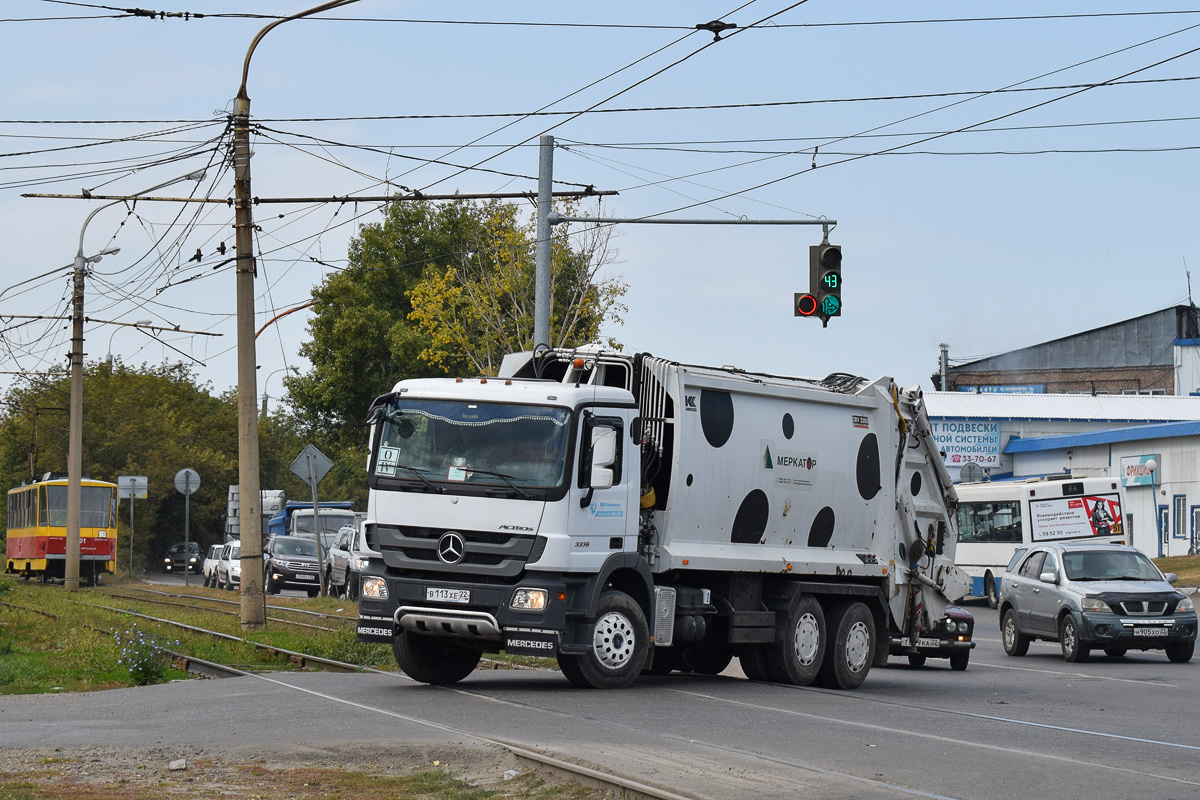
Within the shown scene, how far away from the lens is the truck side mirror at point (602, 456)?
13.5 metres

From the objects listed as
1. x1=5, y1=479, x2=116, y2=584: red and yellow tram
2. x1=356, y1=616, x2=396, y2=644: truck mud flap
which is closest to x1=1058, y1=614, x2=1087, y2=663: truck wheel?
x1=356, y1=616, x2=396, y2=644: truck mud flap

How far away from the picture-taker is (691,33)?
18828 mm

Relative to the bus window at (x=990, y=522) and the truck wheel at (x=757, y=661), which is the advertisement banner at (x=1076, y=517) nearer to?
the bus window at (x=990, y=522)

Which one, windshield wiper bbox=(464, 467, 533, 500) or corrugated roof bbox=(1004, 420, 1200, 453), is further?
corrugated roof bbox=(1004, 420, 1200, 453)

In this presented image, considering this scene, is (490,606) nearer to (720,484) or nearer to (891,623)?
(720,484)

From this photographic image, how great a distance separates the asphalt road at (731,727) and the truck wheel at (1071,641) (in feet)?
14.7

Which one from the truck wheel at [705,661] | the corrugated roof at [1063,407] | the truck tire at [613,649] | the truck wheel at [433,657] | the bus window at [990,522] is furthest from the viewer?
the corrugated roof at [1063,407]

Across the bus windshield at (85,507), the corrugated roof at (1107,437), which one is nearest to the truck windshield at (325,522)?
the bus windshield at (85,507)

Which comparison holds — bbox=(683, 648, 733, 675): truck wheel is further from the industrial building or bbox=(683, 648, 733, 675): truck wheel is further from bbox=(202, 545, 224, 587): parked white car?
the industrial building

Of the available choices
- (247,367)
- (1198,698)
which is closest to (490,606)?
(1198,698)

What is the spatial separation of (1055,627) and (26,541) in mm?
38968

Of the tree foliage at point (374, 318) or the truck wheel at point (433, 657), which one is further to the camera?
the tree foliage at point (374, 318)

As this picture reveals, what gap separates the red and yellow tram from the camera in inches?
1884

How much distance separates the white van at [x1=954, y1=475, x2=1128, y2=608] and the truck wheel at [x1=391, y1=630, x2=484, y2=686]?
22.9 m
